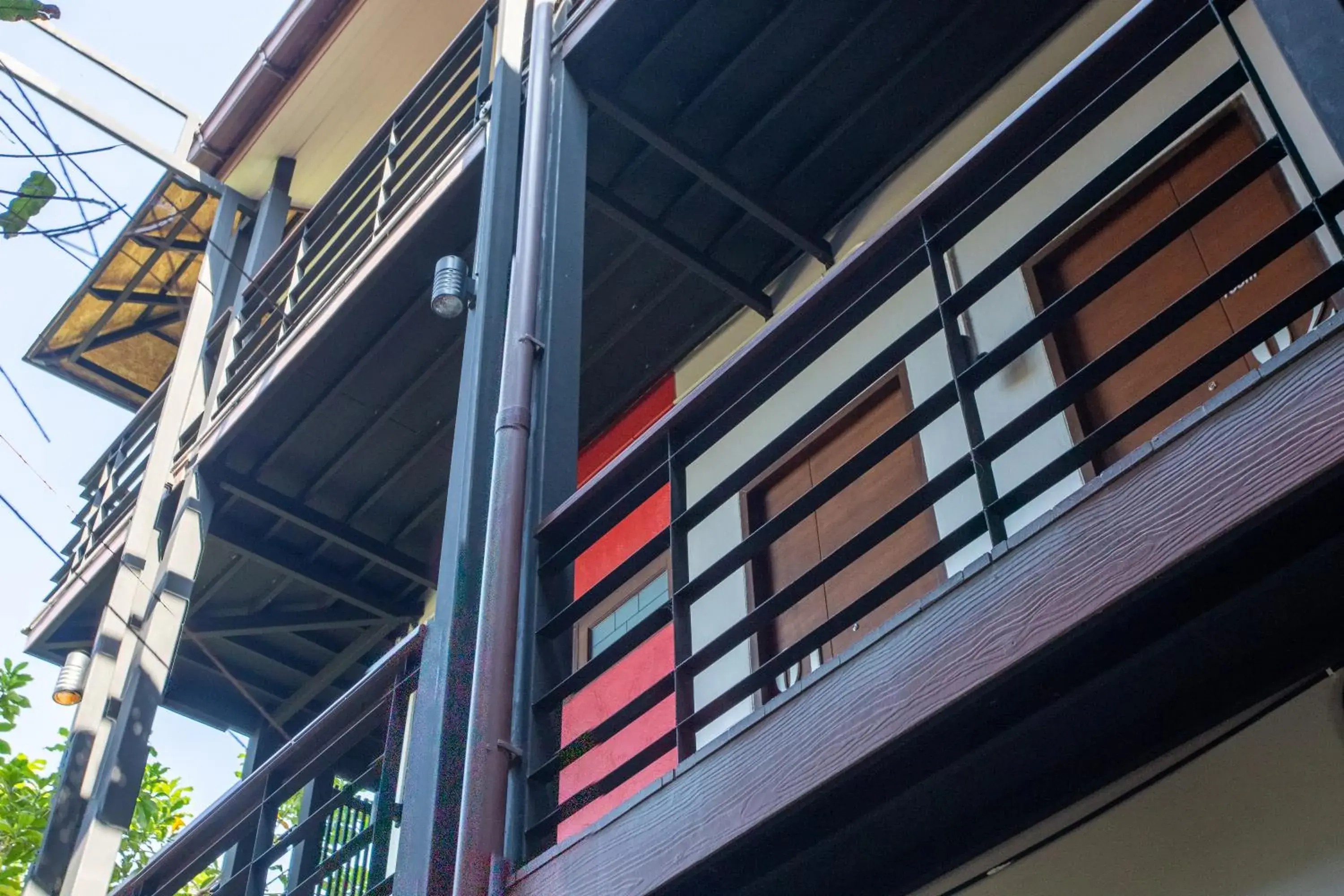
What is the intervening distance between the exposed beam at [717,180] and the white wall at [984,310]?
0.20 metres

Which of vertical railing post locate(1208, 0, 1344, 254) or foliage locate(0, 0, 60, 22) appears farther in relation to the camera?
foliage locate(0, 0, 60, 22)

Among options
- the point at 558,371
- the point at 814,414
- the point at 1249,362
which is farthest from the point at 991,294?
the point at 814,414

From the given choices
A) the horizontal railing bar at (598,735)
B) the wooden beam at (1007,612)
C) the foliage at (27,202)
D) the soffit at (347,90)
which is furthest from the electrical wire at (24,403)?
the soffit at (347,90)

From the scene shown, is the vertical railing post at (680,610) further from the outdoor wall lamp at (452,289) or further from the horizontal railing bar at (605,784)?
the outdoor wall lamp at (452,289)

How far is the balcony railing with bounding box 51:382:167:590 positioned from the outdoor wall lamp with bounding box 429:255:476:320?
12.2 feet

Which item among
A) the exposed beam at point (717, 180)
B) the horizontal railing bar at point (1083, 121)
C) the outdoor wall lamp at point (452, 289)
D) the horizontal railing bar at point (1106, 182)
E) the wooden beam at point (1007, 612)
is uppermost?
the exposed beam at point (717, 180)

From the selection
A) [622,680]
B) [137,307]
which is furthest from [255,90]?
[622,680]

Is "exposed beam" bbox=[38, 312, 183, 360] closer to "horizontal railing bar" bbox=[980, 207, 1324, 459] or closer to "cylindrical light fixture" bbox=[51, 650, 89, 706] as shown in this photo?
"cylindrical light fixture" bbox=[51, 650, 89, 706]

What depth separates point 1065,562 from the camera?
2582 mm

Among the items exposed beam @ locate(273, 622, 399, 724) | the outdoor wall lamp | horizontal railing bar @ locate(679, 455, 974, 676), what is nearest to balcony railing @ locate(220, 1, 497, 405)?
the outdoor wall lamp

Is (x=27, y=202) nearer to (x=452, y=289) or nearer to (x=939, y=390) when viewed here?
(x=452, y=289)

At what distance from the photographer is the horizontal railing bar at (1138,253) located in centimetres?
266

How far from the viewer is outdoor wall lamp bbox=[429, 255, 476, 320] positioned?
499 centimetres

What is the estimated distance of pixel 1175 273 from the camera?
199 inches
